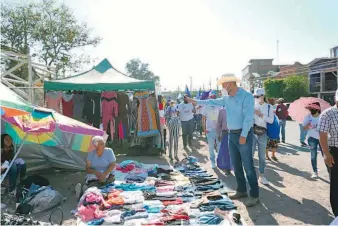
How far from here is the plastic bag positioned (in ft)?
15.0

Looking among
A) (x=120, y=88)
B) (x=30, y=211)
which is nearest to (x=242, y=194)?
(x=30, y=211)

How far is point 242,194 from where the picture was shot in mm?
4945

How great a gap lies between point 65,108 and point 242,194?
20.9ft

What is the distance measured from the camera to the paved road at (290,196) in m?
4.21

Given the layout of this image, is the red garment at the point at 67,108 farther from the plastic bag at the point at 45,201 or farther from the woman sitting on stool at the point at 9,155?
the plastic bag at the point at 45,201

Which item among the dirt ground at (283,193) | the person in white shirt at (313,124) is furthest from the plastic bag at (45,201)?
the person in white shirt at (313,124)

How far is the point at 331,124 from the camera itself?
12.2 feet

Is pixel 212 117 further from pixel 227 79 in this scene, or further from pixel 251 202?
pixel 251 202

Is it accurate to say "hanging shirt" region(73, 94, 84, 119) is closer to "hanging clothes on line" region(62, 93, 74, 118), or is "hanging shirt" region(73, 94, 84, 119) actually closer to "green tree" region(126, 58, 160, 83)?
"hanging clothes on line" region(62, 93, 74, 118)

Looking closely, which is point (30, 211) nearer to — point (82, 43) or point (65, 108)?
point (65, 108)

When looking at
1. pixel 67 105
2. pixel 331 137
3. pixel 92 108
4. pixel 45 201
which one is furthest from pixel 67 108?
pixel 331 137

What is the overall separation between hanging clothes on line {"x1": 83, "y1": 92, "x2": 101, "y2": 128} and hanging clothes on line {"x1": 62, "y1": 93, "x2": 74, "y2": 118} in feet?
1.45

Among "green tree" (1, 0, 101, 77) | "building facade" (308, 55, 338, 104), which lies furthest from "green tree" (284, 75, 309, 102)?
"green tree" (1, 0, 101, 77)

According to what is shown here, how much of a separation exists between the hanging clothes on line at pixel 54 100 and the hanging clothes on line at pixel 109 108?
1.32m
